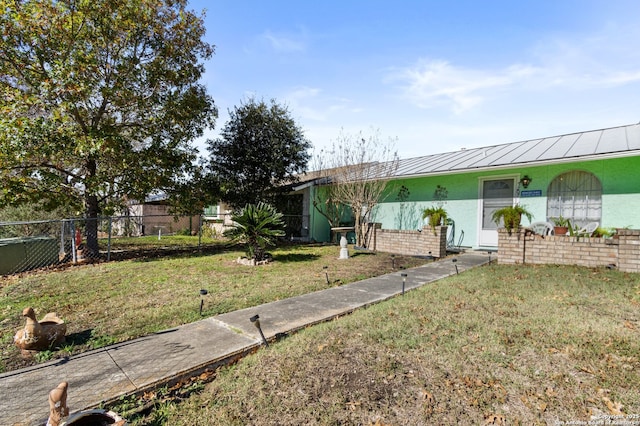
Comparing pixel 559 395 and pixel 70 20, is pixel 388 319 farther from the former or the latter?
pixel 70 20

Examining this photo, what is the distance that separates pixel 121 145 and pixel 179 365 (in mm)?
7913

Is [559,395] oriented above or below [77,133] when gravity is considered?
below

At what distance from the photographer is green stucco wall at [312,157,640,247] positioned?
8227 mm

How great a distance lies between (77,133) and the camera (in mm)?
8266

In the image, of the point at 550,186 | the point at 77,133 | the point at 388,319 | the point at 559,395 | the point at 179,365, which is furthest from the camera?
the point at 550,186

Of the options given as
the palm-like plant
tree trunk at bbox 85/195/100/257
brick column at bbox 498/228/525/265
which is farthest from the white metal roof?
tree trunk at bbox 85/195/100/257

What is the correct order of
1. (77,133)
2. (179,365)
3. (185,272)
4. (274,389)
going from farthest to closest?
(77,133) < (185,272) < (179,365) < (274,389)

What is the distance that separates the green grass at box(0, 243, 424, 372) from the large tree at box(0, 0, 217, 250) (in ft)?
8.59

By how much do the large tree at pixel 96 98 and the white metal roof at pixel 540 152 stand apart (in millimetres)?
8373

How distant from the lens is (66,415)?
203 cm

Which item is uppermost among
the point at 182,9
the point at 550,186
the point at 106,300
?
the point at 182,9

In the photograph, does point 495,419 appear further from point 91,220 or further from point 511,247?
point 91,220

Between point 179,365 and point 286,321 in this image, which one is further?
point 286,321

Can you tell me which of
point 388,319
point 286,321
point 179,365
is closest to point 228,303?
point 286,321
